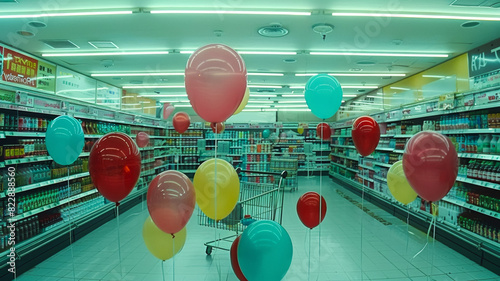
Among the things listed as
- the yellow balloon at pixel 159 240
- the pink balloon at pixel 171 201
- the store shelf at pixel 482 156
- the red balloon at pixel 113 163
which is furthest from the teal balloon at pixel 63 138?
the store shelf at pixel 482 156

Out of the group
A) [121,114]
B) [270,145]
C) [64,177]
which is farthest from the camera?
[270,145]

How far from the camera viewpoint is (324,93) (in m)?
3.18

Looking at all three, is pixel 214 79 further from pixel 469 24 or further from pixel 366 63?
pixel 366 63

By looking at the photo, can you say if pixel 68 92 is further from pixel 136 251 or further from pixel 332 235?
pixel 332 235

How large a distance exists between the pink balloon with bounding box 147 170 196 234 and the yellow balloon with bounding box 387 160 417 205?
2880mm

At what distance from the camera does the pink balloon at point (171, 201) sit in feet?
6.68

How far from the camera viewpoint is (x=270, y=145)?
1075 cm

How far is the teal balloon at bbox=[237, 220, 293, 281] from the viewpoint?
5.66ft

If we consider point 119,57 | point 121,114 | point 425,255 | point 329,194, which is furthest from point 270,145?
point 425,255

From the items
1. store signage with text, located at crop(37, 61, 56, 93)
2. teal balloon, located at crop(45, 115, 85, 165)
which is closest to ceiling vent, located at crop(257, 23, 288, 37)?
teal balloon, located at crop(45, 115, 85, 165)

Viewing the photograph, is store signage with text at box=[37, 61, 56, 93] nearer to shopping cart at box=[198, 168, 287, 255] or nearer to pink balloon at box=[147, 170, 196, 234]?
shopping cart at box=[198, 168, 287, 255]

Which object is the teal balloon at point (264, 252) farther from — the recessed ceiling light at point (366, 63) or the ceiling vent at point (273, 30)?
the recessed ceiling light at point (366, 63)

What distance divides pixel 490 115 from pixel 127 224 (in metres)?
6.82

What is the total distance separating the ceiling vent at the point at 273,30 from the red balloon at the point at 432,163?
10.0 ft
